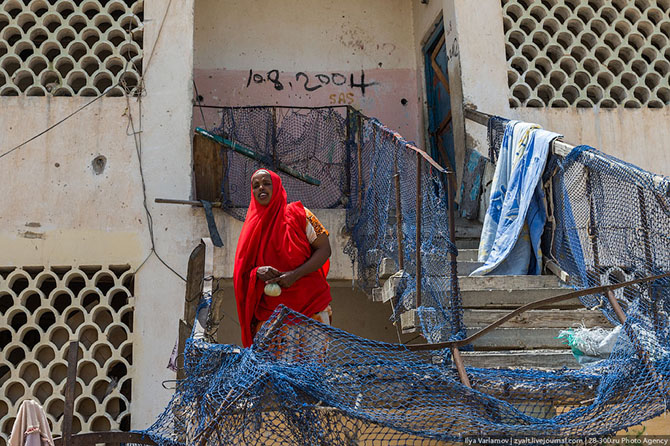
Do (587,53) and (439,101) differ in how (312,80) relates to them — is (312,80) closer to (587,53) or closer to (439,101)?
(439,101)

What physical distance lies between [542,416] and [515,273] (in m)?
2.25

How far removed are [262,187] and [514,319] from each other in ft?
7.12

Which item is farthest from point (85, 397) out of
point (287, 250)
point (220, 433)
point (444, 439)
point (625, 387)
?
point (625, 387)

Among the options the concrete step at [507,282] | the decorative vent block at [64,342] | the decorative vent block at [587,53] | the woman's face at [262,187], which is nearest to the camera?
the woman's face at [262,187]

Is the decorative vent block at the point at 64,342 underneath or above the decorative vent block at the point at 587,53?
underneath

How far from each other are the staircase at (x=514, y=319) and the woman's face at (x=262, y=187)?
1.19 m

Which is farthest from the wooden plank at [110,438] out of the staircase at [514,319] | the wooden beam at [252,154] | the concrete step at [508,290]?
the wooden beam at [252,154]

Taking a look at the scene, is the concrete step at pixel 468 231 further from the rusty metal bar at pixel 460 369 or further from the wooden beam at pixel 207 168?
the rusty metal bar at pixel 460 369

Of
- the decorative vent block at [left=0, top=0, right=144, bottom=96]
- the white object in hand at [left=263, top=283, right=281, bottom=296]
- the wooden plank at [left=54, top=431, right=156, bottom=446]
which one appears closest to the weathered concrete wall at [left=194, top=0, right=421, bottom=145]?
the decorative vent block at [left=0, top=0, right=144, bottom=96]

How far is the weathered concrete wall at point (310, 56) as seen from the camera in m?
11.0

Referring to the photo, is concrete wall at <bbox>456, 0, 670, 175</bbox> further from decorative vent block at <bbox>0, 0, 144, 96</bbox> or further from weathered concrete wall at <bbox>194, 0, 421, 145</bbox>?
decorative vent block at <bbox>0, 0, 144, 96</bbox>

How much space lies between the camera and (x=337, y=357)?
15.6ft

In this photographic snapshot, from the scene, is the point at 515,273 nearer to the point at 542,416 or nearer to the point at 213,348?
the point at 542,416

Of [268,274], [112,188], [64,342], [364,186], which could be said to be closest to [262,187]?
[268,274]
